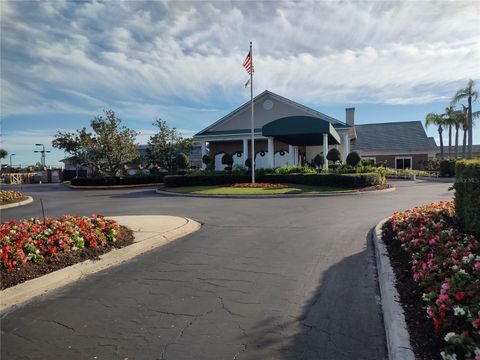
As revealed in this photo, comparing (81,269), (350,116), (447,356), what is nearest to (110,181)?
(81,269)

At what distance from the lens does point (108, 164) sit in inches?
1404

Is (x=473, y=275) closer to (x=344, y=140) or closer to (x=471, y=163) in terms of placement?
(x=471, y=163)

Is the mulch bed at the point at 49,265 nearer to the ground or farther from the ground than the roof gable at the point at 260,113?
nearer to the ground

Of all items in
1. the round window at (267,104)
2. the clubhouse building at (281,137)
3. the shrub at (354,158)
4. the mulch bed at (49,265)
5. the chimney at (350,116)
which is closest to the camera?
the mulch bed at (49,265)

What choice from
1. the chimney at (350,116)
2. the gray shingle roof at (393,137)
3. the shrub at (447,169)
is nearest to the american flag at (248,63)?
the shrub at (447,169)

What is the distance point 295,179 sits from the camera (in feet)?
77.7

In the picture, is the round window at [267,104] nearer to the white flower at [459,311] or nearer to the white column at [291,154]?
the white column at [291,154]

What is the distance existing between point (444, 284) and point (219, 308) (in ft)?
8.19

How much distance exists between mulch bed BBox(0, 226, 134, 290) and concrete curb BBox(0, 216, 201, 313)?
0.36 ft

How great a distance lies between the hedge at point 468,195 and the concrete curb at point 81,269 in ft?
19.3

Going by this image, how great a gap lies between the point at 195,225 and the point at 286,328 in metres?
6.35

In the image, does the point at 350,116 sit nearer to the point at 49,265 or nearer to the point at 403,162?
the point at 403,162

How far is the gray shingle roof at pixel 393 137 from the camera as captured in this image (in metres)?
44.3

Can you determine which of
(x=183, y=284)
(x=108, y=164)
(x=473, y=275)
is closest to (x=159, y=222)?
(x=183, y=284)
